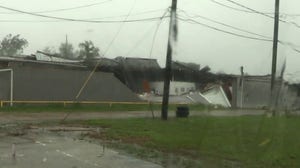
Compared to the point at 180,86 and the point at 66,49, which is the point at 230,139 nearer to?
the point at 180,86

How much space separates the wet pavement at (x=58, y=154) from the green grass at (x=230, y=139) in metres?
1.63

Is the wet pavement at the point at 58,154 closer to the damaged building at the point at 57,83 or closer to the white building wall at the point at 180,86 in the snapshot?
the white building wall at the point at 180,86

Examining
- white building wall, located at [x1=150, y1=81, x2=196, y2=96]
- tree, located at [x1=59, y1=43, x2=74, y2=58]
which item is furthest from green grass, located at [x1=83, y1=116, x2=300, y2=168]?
tree, located at [x1=59, y1=43, x2=74, y2=58]

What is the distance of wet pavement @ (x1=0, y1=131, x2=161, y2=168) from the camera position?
11633 millimetres

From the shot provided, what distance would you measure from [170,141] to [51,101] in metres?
21.0

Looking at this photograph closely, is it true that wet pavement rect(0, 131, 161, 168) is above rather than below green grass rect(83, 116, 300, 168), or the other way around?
below

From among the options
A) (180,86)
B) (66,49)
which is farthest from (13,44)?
(180,86)

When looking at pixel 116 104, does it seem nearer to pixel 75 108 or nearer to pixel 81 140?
pixel 75 108

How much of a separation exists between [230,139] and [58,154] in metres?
4.45

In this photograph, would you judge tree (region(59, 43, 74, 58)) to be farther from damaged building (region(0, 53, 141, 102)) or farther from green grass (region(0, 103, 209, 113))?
green grass (region(0, 103, 209, 113))

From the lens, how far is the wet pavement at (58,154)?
11.6 meters

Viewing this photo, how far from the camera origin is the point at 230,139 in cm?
1365

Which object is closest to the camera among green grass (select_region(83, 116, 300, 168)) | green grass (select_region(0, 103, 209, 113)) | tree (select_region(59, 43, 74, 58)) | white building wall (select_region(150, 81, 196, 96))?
green grass (select_region(83, 116, 300, 168))

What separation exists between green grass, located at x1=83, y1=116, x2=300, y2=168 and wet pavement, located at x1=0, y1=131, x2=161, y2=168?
163cm
